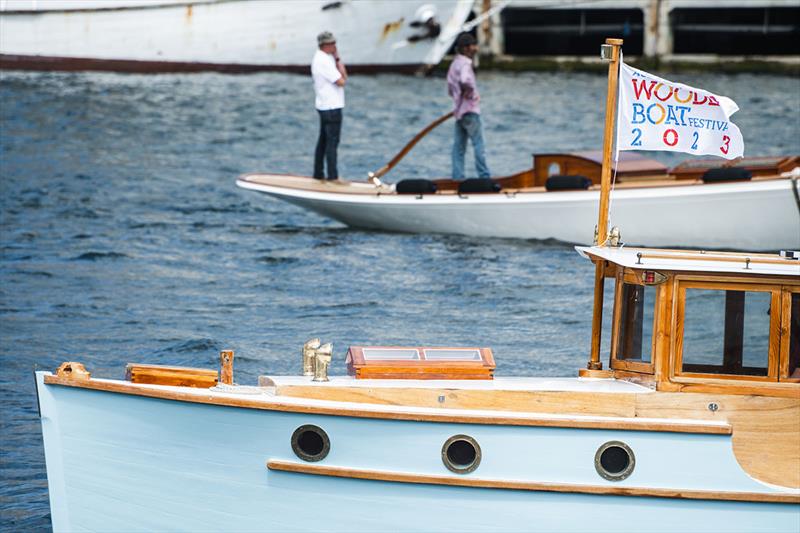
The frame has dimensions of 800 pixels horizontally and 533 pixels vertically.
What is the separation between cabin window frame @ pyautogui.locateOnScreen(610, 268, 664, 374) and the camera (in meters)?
8.84

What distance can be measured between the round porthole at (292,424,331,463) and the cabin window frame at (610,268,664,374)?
2.01 metres

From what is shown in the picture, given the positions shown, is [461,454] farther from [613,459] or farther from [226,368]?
[226,368]

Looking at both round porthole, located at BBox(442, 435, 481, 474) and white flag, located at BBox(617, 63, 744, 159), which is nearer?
round porthole, located at BBox(442, 435, 481, 474)

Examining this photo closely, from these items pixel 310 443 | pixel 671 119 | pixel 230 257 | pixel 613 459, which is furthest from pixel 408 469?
pixel 230 257

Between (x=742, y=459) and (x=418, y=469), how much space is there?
1965mm

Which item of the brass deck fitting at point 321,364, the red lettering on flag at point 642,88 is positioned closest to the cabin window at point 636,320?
the red lettering on flag at point 642,88

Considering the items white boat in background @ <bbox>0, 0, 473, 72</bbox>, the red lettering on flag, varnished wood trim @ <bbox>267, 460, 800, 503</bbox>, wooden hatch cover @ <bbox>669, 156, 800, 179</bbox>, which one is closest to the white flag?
the red lettering on flag

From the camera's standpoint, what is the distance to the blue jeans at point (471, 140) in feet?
66.8

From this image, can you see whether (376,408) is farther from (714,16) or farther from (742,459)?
(714,16)

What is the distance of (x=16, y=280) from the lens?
1820 cm

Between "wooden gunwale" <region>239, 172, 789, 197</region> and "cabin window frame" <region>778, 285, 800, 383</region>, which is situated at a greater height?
"wooden gunwale" <region>239, 172, 789, 197</region>

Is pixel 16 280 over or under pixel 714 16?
under

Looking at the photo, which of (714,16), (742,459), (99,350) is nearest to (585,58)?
(714,16)

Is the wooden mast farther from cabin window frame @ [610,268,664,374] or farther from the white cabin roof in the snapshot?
the white cabin roof
